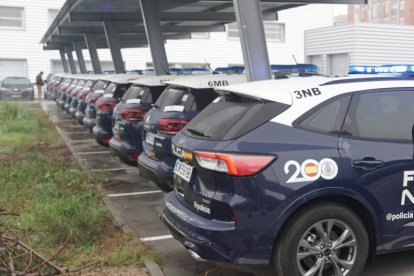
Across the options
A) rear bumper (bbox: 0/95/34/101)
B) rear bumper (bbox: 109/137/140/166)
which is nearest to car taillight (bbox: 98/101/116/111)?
rear bumper (bbox: 109/137/140/166)

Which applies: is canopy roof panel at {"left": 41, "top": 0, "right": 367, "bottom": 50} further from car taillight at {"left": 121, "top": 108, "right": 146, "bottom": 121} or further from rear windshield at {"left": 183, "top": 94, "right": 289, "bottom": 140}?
rear windshield at {"left": 183, "top": 94, "right": 289, "bottom": 140}

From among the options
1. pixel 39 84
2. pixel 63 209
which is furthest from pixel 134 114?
pixel 39 84

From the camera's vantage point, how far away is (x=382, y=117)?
4.16 m

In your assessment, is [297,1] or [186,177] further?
[297,1]

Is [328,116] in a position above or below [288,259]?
above

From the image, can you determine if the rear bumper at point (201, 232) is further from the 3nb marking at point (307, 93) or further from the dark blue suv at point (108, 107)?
the dark blue suv at point (108, 107)

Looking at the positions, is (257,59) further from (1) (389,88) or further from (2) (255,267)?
(2) (255,267)

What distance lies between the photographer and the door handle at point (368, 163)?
3877 millimetres

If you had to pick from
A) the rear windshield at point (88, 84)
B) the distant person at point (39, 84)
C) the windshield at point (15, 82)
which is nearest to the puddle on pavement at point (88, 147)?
the rear windshield at point (88, 84)

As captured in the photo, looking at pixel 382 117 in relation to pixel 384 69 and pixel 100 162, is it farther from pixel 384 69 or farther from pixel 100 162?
pixel 100 162

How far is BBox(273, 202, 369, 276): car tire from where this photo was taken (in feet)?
12.2

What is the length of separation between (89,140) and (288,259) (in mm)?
10218

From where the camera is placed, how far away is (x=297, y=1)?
43.8 ft

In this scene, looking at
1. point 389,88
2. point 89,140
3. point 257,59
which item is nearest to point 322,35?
point 89,140
